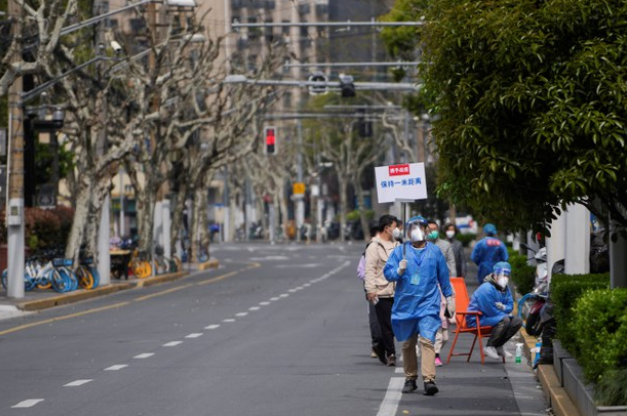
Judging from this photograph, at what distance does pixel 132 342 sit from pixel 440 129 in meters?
10.6

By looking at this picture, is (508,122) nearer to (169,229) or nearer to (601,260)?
(601,260)

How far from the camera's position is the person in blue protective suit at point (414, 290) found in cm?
1496

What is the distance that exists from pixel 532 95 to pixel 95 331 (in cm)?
1468

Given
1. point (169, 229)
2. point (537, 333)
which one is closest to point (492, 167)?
point (537, 333)

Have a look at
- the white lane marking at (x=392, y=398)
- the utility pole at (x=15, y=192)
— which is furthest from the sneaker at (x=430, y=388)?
the utility pole at (x=15, y=192)

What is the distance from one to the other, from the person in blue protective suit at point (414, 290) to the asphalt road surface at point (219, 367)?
0.53 metres

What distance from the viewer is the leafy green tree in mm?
11023

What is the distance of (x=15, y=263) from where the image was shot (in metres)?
33.3

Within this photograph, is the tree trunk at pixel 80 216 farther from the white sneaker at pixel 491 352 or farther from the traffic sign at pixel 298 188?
the traffic sign at pixel 298 188

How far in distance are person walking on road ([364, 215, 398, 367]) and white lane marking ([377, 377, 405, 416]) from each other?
62.8 inches

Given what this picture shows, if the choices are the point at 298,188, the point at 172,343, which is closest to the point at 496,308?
the point at 172,343

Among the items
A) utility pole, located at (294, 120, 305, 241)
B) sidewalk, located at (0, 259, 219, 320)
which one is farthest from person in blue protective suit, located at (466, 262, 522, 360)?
utility pole, located at (294, 120, 305, 241)

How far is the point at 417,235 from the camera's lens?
49.7 ft

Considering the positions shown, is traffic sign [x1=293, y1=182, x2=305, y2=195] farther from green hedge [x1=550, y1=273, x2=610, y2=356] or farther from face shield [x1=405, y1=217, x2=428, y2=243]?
A: green hedge [x1=550, y1=273, x2=610, y2=356]
